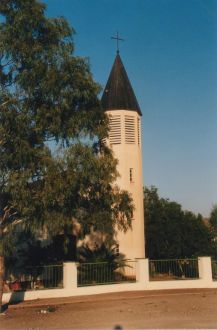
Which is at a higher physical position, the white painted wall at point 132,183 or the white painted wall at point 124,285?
the white painted wall at point 132,183

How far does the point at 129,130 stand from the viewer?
26891mm

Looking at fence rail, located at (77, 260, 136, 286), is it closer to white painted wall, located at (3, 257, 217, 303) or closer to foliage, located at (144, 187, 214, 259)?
white painted wall, located at (3, 257, 217, 303)

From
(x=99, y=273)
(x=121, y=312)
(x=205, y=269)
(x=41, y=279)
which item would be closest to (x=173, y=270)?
(x=205, y=269)

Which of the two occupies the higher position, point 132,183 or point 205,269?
point 132,183

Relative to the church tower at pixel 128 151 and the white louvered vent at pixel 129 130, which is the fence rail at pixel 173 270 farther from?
the white louvered vent at pixel 129 130

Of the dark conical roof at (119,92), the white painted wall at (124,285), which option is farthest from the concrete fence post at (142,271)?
the dark conical roof at (119,92)

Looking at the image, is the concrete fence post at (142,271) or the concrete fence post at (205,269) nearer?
the concrete fence post at (142,271)

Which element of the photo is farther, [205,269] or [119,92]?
[119,92]

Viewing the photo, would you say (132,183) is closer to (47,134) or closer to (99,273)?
(99,273)

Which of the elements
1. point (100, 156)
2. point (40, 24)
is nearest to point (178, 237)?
point (100, 156)

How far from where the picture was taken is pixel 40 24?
16656 mm

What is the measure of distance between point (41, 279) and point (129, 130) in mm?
11475

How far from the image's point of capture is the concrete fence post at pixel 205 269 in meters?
21.3

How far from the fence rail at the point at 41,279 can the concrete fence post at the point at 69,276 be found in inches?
23.7
